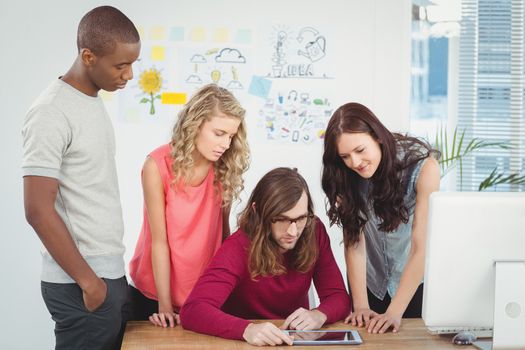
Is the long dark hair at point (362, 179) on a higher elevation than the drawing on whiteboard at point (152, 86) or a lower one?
lower

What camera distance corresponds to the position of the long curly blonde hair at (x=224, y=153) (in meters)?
2.27

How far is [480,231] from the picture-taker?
1839 mm

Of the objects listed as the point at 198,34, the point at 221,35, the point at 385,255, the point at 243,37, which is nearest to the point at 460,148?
the point at 243,37

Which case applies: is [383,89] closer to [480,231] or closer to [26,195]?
[480,231]

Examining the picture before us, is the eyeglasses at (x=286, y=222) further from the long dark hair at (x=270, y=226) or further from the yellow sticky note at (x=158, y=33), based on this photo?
the yellow sticky note at (x=158, y=33)

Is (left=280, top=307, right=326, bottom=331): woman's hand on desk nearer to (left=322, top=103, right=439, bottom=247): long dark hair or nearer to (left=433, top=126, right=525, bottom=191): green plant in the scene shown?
(left=322, top=103, right=439, bottom=247): long dark hair

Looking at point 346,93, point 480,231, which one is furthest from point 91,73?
point 346,93

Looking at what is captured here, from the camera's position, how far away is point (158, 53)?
386 cm

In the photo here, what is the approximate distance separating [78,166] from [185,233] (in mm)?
521

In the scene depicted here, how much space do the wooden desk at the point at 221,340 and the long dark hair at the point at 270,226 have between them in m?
0.24

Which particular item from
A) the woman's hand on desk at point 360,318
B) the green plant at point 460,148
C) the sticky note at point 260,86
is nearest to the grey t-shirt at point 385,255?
the woman's hand on desk at point 360,318

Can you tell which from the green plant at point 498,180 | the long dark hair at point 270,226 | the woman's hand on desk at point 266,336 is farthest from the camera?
the green plant at point 498,180

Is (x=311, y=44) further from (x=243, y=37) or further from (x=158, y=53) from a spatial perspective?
(x=158, y=53)

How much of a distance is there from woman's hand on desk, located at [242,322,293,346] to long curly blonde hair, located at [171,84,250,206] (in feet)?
1.64
